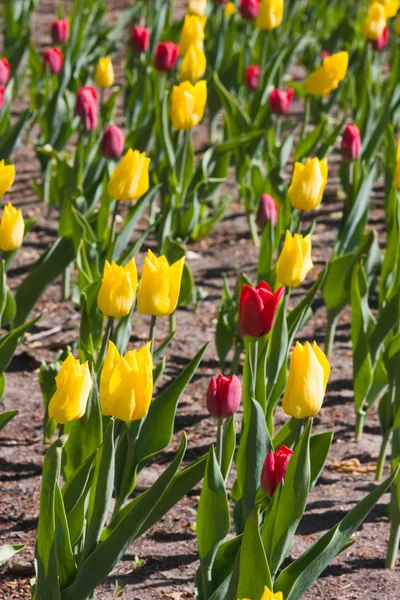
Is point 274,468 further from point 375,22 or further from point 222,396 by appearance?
point 375,22

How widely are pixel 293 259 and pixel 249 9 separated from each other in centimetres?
258

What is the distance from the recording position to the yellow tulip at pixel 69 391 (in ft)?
6.33

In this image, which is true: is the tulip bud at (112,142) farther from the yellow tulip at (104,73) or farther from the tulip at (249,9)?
the tulip at (249,9)

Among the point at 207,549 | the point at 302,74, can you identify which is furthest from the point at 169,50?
the point at 302,74

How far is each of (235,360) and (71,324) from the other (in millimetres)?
764

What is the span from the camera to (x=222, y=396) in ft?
6.52

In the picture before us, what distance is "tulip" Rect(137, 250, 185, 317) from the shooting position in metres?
2.15

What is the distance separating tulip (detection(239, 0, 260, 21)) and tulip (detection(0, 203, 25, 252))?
2.43 meters

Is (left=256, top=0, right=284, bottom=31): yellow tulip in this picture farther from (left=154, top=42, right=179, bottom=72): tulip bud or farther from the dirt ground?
the dirt ground

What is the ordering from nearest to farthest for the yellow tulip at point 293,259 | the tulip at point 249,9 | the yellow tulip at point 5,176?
the yellow tulip at point 293,259
the yellow tulip at point 5,176
the tulip at point 249,9

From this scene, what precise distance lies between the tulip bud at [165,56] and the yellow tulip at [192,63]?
12 centimetres

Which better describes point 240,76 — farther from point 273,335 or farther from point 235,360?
point 273,335

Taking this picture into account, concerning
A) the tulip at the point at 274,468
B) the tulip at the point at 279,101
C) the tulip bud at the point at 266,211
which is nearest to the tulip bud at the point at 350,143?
the tulip bud at the point at 266,211

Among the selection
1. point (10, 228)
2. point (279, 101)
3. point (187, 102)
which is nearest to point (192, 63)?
point (279, 101)
